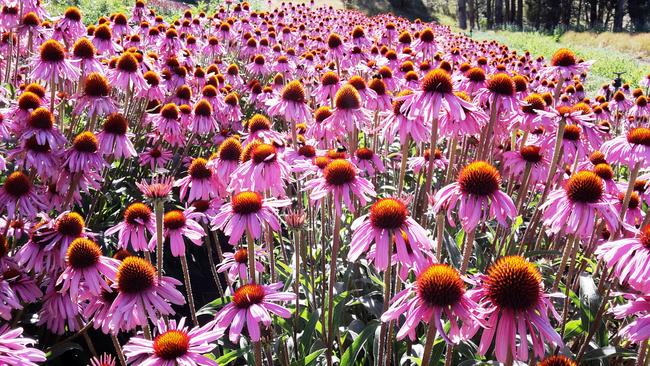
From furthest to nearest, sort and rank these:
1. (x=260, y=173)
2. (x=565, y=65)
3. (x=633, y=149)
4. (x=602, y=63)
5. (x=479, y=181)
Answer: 1. (x=602, y=63)
2. (x=565, y=65)
3. (x=633, y=149)
4. (x=260, y=173)
5. (x=479, y=181)

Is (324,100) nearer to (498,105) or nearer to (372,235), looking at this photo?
(498,105)

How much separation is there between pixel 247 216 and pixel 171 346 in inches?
28.0

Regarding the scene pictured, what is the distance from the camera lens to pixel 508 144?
462 cm

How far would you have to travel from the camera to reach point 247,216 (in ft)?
7.38

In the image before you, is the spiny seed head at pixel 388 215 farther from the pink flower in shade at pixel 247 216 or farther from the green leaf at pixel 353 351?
the green leaf at pixel 353 351

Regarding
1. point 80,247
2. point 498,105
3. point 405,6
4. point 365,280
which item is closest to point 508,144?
point 498,105

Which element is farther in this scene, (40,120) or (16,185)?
(40,120)

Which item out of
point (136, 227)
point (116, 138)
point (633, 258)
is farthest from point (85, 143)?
point (633, 258)

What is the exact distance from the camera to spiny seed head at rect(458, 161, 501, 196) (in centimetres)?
204

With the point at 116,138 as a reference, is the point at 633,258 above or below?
below

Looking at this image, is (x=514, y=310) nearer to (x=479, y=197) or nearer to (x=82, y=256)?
(x=479, y=197)

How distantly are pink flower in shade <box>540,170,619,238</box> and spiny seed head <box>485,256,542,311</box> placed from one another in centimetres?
70

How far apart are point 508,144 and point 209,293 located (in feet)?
9.91

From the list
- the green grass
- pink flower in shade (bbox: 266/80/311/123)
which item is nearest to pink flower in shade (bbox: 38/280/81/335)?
pink flower in shade (bbox: 266/80/311/123)
